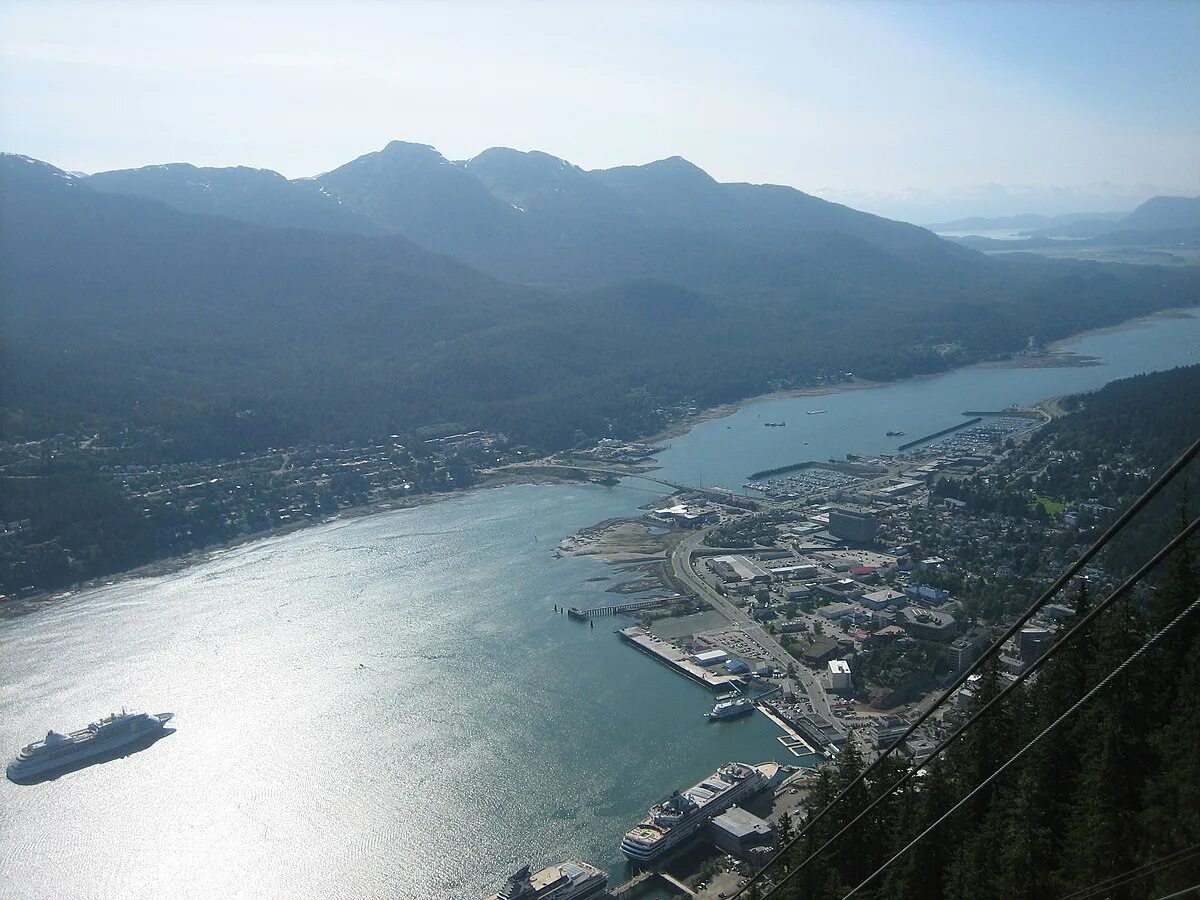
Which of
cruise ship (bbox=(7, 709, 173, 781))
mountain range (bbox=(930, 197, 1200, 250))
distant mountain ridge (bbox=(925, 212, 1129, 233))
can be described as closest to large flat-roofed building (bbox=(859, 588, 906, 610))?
cruise ship (bbox=(7, 709, 173, 781))

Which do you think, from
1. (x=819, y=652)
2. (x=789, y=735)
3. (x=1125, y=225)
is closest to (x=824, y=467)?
(x=819, y=652)

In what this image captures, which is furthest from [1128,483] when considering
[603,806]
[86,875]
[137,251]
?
[137,251]

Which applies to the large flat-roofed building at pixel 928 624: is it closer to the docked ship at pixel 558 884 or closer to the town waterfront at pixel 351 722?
the town waterfront at pixel 351 722

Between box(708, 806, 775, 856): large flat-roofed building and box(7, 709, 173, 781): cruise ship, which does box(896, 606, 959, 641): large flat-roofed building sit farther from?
box(7, 709, 173, 781): cruise ship

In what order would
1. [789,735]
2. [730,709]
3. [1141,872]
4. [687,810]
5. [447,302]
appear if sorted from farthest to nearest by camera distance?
[447,302] → [730,709] → [789,735] → [687,810] → [1141,872]

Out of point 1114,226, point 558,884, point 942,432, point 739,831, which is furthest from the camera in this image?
point 1114,226

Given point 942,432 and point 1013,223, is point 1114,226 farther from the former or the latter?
point 942,432

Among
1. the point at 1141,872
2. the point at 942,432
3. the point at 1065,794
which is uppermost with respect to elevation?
the point at 1141,872
